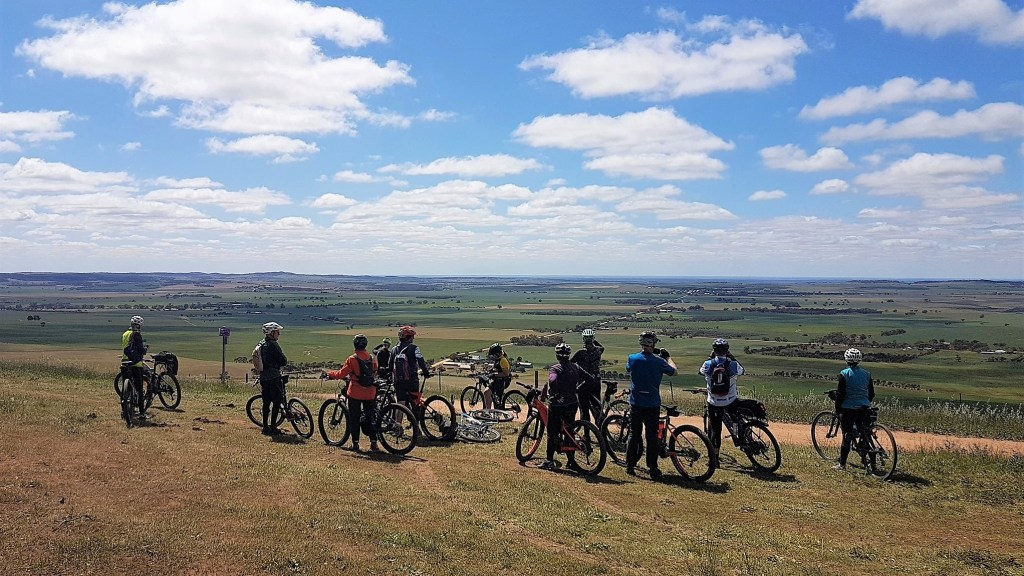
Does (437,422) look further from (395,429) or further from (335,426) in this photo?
(335,426)

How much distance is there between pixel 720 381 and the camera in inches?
464

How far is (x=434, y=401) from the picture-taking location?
14.2 m

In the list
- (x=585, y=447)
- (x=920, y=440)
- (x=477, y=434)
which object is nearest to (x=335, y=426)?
(x=477, y=434)

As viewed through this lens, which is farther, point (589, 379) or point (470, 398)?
point (470, 398)

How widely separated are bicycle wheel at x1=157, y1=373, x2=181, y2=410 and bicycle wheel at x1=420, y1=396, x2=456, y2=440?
708cm

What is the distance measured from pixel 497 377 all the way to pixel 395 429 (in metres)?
3.79

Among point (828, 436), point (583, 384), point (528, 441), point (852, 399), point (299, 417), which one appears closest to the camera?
point (852, 399)

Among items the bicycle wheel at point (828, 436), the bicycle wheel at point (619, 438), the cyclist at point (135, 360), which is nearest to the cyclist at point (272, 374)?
the cyclist at point (135, 360)

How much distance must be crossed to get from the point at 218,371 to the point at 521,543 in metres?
56.1

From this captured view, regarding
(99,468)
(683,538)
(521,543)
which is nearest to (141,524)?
(99,468)

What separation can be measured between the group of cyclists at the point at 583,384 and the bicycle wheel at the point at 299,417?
264 mm

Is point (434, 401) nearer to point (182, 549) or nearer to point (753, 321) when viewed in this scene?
point (182, 549)

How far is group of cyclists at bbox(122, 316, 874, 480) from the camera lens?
1098cm

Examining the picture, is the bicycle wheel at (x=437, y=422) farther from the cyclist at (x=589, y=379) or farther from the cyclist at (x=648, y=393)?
the cyclist at (x=648, y=393)
